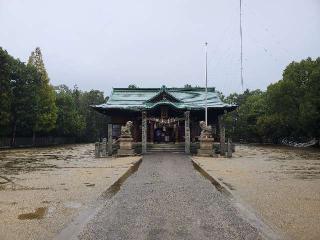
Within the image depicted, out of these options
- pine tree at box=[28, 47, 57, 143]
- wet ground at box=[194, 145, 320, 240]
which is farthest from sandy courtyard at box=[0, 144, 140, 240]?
Result: pine tree at box=[28, 47, 57, 143]

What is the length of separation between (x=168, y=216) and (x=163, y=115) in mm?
28043

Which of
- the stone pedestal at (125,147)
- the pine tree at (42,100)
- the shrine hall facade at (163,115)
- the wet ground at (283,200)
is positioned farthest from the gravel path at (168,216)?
the pine tree at (42,100)

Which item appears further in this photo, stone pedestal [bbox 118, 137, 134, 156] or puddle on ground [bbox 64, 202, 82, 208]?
stone pedestal [bbox 118, 137, 134, 156]

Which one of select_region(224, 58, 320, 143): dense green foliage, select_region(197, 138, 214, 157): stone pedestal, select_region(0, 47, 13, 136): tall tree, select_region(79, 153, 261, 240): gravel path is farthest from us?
select_region(0, 47, 13, 136): tall tree

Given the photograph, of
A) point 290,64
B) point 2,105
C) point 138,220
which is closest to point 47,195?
point 138,220

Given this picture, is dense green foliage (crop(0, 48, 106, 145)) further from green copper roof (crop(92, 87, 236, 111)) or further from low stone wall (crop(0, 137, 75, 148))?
green copper roof (crop(92, 87, 236, 111))

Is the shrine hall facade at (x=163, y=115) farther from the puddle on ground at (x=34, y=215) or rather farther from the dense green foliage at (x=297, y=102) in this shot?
the puddle on ground at (x=34, y=215)

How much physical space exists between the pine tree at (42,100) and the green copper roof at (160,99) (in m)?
10.6

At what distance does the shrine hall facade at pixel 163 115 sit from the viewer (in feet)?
113

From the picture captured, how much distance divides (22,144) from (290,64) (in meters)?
35.3

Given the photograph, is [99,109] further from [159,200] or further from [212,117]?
[159,200]

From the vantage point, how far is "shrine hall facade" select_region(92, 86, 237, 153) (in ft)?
113

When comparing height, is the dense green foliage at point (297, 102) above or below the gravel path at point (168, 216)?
above

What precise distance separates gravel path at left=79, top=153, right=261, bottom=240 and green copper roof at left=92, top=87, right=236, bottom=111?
77.8 feet
